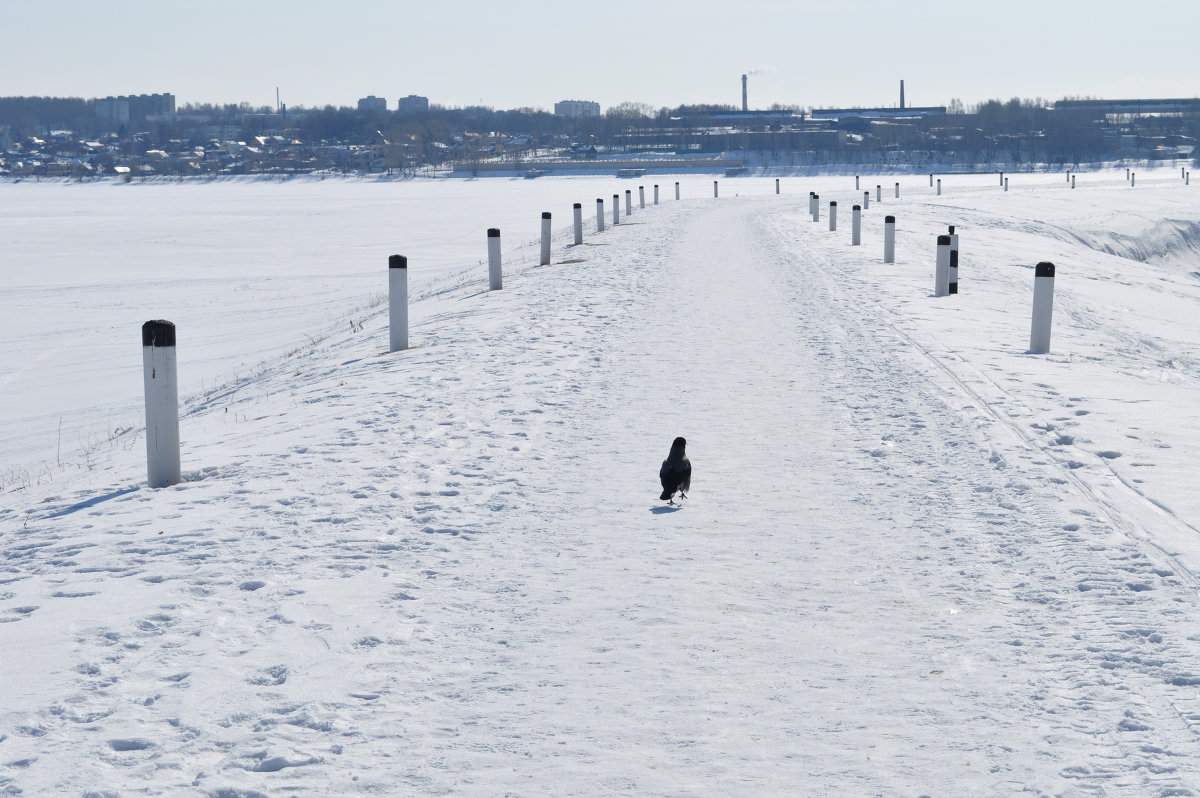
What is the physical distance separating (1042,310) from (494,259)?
8.75 meters

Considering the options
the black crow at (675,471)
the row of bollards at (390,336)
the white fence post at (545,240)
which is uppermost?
the white fence post at (545,240)

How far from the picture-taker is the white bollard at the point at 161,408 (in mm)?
7562

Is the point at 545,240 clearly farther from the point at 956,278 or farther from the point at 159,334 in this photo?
the point at 159,334

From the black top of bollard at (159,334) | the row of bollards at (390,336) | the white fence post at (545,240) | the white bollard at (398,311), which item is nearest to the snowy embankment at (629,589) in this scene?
the row of bollards at (390,336)

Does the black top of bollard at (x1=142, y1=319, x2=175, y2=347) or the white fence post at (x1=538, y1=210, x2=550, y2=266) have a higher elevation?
the white fence post at (x1=538, y1=210, x2=550, y2=266)

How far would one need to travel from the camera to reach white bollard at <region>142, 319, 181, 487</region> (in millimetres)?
7562

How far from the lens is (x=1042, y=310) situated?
1212 centimetres

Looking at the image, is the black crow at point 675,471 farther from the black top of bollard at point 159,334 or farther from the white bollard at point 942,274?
the white bollard at point 942,274

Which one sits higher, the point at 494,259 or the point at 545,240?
the point at 545,240

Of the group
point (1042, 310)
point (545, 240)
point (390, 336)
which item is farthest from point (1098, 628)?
point (545, 240)

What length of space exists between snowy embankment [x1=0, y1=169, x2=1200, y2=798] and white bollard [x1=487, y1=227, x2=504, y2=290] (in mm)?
6784

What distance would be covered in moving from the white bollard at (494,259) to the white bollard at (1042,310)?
826 cm

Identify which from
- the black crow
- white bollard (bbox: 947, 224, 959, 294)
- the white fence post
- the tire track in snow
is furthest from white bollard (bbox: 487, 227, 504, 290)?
the black crow

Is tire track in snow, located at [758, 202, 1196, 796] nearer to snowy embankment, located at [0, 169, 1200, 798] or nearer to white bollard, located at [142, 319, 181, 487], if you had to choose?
snowy embankment, located at [0, 169, 1200, 798]
